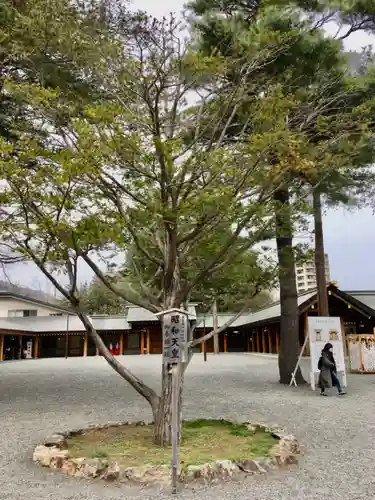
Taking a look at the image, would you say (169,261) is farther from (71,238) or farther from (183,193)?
(71,238)

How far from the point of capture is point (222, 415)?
7.45 m

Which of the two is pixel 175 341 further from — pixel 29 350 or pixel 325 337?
pixel 29 350

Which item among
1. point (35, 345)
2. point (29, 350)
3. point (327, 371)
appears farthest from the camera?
point (35, 345)

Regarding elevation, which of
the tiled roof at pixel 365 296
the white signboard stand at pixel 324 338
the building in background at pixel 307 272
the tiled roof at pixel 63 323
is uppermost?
the building in background at pixel 307 272

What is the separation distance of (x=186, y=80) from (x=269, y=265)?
3344mm

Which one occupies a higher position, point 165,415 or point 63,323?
point 63,323

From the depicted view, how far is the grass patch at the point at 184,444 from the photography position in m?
4.71

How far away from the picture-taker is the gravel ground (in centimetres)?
390

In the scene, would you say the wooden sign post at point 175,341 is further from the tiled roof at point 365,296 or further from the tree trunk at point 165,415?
the tiled roof at point 365,296

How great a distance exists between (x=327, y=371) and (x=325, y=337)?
132 centimetres

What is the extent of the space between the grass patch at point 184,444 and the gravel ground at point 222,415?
53 cm

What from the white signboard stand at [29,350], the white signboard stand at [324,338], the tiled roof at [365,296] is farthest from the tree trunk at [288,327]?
the white signboard stand at [29,350]

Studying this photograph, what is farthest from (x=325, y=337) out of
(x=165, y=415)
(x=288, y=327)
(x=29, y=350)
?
(x=29, y=350)

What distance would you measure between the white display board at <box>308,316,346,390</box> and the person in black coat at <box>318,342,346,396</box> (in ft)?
2.44
